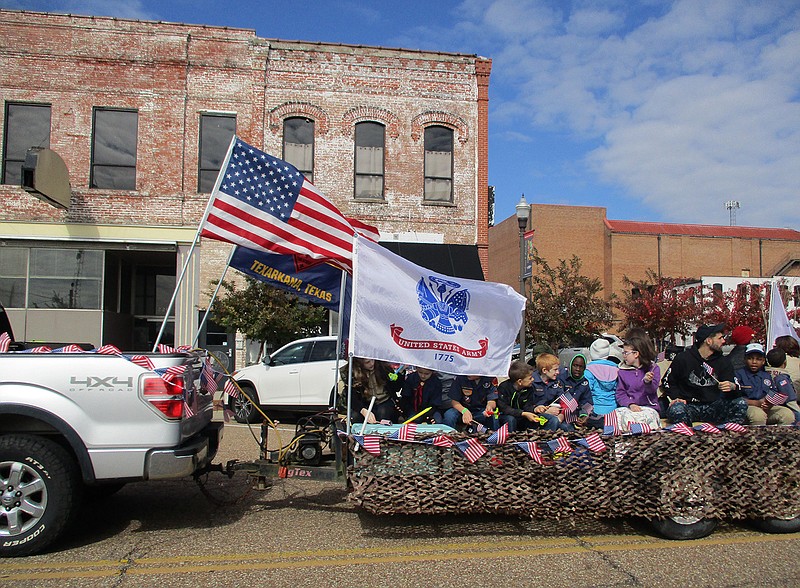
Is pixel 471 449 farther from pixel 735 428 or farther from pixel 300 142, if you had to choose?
pixel 300 142

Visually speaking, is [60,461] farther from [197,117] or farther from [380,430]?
[197,117]

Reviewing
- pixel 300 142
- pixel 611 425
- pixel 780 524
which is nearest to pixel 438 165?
pixel 300 142

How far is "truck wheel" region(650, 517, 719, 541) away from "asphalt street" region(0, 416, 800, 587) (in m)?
0.07

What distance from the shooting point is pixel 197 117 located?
59.4ft

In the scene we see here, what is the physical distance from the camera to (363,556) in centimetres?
480

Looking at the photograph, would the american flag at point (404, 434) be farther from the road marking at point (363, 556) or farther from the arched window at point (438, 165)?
the arched window at point (438, 165)

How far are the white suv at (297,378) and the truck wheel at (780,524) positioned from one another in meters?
7.79

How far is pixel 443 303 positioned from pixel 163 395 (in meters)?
2.35

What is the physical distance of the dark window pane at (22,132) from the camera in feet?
→ 58.1

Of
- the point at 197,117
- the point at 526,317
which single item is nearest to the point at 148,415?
the point at 526,317

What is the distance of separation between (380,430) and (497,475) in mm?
1004

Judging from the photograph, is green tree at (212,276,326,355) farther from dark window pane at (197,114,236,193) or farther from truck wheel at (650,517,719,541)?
truck wheel at (650,517,719,541)

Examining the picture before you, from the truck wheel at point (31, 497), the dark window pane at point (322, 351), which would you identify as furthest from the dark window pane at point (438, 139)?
the truck wheel at point (31, 497)

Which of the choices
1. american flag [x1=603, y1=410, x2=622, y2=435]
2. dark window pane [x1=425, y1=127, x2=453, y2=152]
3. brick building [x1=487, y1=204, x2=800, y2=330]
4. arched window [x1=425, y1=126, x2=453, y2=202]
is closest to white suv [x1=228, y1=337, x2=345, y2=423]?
american flag [x1=603, y1=410, x2=622, y2=435]
